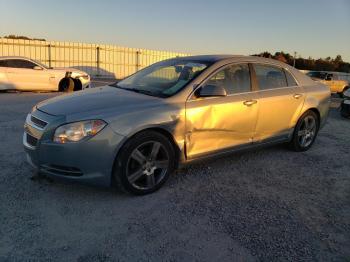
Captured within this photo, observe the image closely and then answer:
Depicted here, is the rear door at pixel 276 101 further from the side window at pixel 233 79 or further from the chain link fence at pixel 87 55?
the chain link fence at pixel 87 55

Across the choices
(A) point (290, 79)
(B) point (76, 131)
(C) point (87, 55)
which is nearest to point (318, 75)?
(C) point (87, 55)

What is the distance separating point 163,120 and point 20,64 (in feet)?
33.1

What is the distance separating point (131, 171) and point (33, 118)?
4.01 feet

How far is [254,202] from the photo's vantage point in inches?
150

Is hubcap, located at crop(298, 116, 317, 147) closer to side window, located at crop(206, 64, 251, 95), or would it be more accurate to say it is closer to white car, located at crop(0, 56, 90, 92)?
side window, located at crop(206, 64, 251, 95)

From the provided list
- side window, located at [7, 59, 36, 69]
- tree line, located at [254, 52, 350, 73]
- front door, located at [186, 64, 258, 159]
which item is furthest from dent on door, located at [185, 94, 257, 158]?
tree line, located at [254, 52, 350, 73]

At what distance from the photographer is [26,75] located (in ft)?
40.1

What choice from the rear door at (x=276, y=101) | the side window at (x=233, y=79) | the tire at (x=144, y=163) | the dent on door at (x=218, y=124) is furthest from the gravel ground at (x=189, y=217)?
the side window at (x=233, y=79)

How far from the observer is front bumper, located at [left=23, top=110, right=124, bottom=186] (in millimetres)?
3447

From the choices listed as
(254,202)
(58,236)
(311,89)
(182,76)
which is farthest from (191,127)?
(311,89)

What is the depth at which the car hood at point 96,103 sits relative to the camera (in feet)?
12.0

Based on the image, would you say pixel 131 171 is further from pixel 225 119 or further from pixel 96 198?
pixel 225 119

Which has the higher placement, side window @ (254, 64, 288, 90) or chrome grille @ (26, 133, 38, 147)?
side window @ (254, 64, 288, 90)

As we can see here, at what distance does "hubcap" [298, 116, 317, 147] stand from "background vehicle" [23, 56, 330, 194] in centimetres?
18
